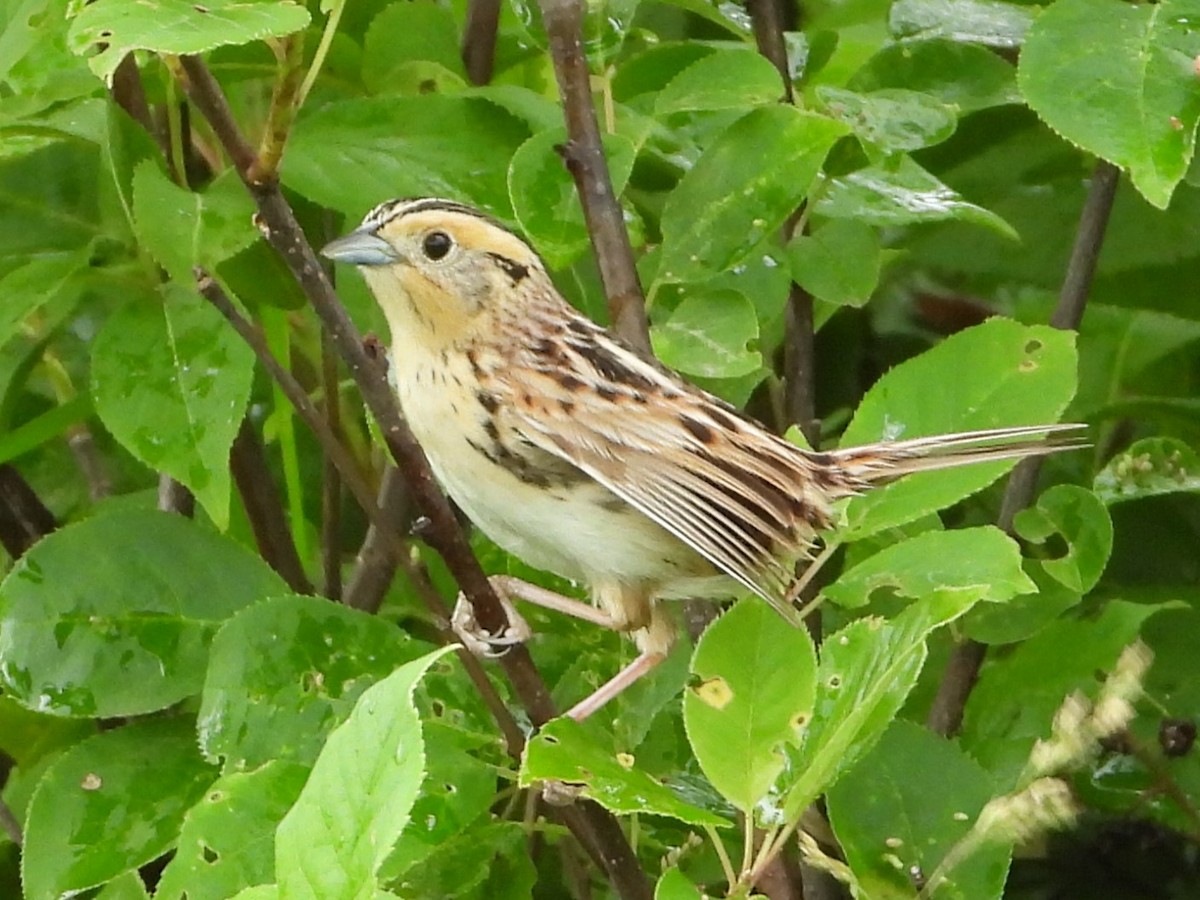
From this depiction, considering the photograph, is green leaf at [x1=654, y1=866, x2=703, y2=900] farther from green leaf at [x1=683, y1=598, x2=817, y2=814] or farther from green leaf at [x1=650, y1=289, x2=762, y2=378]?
green leaf at [x1=650, y1=289, x2=762, y2=378]

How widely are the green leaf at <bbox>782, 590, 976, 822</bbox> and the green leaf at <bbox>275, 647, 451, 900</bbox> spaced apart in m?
0.35

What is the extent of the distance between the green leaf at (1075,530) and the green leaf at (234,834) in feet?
2.80

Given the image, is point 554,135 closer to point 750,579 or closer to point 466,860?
point 750,579

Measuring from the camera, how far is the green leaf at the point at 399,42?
2.17 m

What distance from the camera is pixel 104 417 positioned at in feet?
6.22

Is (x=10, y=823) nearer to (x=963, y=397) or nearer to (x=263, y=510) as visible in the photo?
(x=263, y=510)

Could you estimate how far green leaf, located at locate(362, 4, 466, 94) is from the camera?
2168 mm

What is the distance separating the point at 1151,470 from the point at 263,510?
1110 millimetres

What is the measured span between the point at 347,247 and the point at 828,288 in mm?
573

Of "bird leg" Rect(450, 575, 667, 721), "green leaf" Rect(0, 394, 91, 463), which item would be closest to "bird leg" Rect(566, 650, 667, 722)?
"bird leg" Rect(450, 575, 667, 721)

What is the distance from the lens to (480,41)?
7.70 ft

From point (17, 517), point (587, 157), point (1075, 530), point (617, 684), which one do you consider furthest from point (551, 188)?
point (17, 517)

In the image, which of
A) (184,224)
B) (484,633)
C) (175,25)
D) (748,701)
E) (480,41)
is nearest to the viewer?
(175,25)

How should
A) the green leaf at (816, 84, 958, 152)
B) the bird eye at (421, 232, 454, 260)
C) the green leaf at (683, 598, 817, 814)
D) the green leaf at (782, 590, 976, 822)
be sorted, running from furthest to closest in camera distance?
the bird eye at (421, 232, 454, 260), the green leaf at (816, 84, 958, 152), the green leaf at (683, 598, 817, 814), the green leaf at (782, 590, 976, 822)
